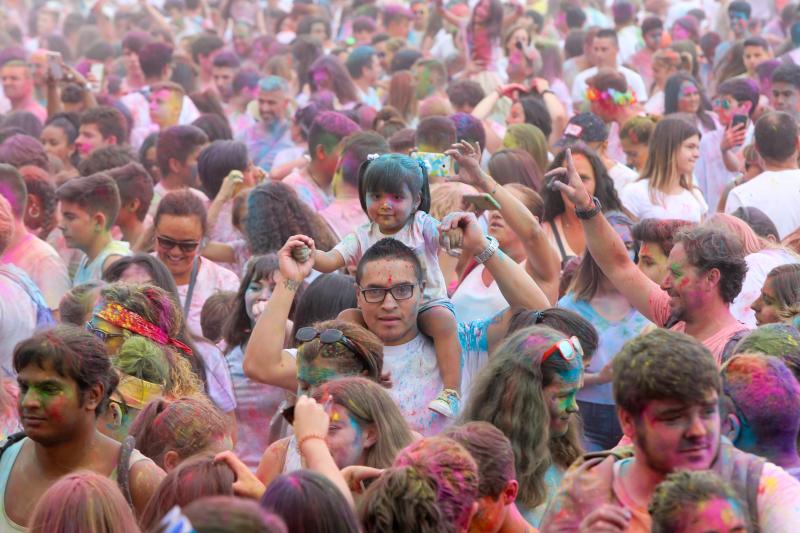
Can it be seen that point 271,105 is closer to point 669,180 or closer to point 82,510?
point 669,180

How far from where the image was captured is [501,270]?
5508 millimetres

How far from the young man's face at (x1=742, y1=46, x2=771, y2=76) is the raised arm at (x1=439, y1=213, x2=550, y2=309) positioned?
7703 mm

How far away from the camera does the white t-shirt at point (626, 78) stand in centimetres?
1293

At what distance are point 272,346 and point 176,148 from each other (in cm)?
451

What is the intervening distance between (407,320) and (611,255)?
946mm

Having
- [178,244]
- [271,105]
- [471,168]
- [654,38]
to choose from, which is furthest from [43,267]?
[654,38]

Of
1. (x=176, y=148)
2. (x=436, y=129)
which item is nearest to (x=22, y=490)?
(x=436, y=129)

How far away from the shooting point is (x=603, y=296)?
243 inches

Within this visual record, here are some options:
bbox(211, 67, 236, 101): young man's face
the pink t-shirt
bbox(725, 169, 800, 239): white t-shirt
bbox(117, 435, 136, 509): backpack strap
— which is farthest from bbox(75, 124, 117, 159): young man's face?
bbox(117, 435, 136, 509): backpack strap

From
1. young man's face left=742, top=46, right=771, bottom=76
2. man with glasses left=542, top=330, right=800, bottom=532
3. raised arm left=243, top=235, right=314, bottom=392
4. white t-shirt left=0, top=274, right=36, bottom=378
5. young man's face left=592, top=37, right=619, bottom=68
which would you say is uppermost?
man with glasses left=542, top=330, right=800, bottom=532

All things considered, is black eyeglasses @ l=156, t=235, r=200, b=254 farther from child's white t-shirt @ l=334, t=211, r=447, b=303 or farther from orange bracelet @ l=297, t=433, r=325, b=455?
orange bracelet @ l=297, t=433, r=325, b=455

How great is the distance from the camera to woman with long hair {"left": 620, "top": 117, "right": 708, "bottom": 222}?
8242mm

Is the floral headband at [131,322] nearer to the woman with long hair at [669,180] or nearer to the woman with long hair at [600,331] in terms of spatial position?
the woman with long hair at [600,331]

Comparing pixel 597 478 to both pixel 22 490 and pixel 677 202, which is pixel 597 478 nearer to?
pixel 22 490
